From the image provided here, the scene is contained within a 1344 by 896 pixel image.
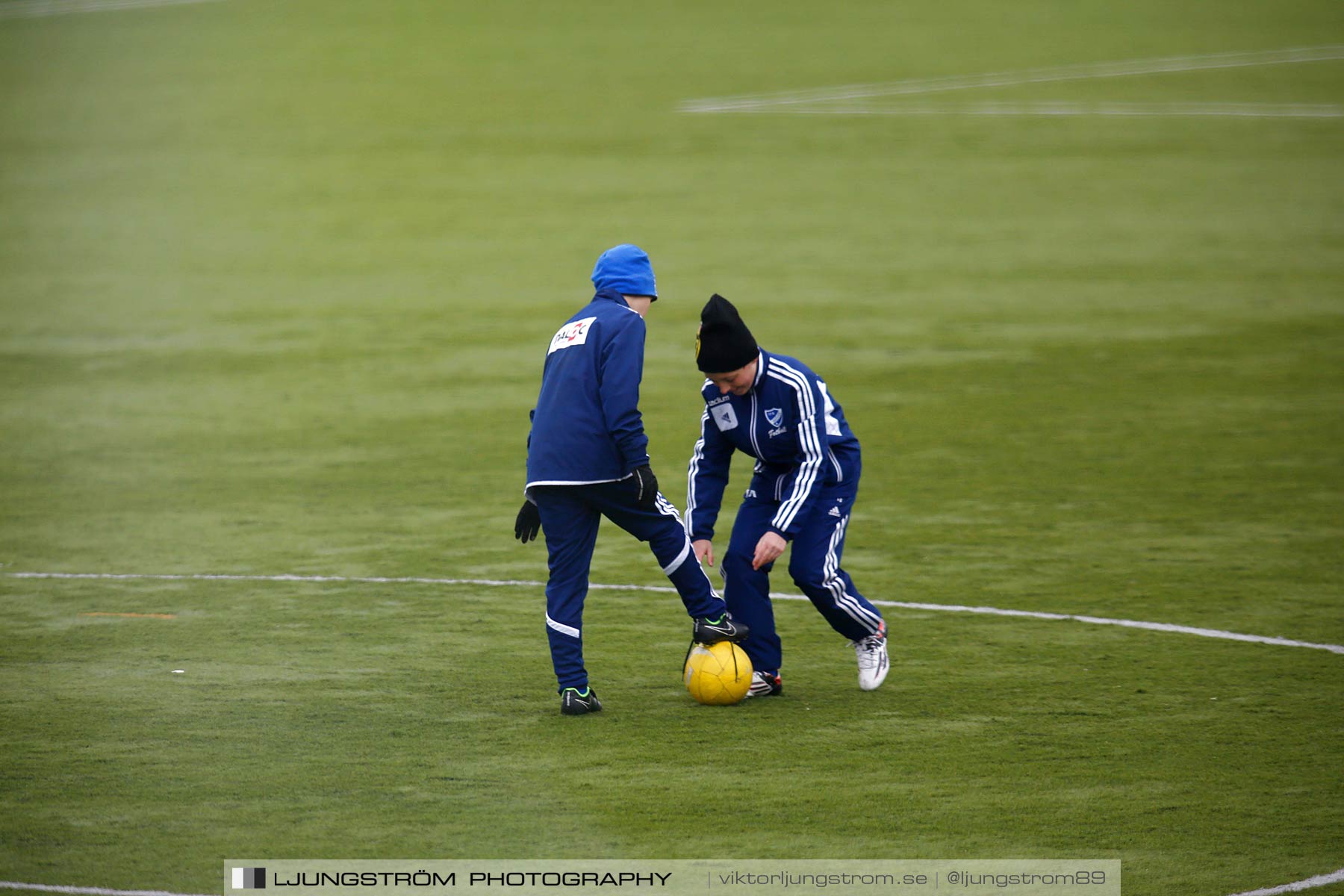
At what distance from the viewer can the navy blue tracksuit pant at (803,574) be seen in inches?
341


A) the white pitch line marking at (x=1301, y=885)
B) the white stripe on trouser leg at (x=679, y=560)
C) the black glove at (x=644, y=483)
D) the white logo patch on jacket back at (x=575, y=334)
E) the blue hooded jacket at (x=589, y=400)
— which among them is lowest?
the white pitch line marking at (x=1301, y=885)

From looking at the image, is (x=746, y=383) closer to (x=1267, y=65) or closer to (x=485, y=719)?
(x=485, y=719)

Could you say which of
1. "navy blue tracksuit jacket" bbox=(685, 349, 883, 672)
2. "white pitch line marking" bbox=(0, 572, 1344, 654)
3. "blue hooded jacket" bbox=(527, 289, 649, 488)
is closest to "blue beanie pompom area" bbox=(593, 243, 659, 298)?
"blue hooded jacket" bbox=(527, 289, 649, 488)

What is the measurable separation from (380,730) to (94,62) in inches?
1523

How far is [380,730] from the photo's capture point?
8250mm

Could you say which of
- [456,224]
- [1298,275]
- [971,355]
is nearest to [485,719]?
[971,355]

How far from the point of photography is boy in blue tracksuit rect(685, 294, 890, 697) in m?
8.50

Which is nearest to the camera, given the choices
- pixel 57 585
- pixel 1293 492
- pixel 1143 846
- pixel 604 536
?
pixel 1143 846

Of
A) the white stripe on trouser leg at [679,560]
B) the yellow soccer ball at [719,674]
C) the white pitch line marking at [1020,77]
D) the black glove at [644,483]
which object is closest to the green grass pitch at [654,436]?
the yellow soccer ball at [719,674]

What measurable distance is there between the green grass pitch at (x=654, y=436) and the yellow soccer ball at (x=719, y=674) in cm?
25

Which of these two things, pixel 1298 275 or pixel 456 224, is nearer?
pixel 1298 275

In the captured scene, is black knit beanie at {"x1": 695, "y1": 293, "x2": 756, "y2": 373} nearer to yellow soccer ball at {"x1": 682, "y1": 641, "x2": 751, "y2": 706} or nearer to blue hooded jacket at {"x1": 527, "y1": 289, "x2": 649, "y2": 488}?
blue hooded jacket at {"x1": 527, "y1": 289, "x2": 649, "y2": 488}

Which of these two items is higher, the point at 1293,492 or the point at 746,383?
the point at 746,383

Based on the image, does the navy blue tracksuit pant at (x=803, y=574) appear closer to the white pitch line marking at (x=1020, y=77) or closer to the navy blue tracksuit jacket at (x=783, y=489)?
the navy blue tracksuit jacket at (x=783, y=489)
